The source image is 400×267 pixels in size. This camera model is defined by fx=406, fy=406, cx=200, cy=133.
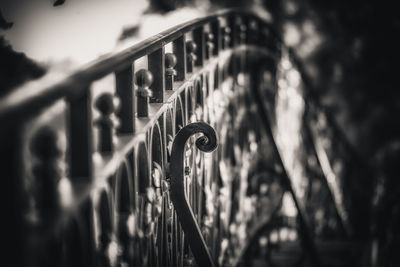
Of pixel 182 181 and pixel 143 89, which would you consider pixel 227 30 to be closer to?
pixel 143 89

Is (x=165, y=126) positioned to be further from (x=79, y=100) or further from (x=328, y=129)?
(x=328, y=129)

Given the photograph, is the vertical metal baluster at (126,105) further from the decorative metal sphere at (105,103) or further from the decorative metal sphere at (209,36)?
the decorative metal sphere at (209,36)

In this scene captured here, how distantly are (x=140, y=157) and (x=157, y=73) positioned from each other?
321 mm

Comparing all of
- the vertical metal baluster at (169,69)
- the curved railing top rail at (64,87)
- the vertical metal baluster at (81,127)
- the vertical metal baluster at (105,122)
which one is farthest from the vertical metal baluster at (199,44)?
the vertical metal baluster at (81,127)

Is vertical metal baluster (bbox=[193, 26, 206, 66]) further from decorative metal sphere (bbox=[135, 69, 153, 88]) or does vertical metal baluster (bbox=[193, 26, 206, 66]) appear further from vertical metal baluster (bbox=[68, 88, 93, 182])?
vertical metal baluster (bbox=[68, 88, 93, 182])

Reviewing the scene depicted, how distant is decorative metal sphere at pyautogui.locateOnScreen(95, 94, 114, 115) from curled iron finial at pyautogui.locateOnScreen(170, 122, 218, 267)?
333mm

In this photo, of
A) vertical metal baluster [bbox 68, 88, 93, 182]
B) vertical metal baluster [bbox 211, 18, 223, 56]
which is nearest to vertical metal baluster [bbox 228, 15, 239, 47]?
vertical metal baluster [bbox 211, 18, 223, 56]

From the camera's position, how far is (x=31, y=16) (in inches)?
93.0

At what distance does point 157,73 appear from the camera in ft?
4.55

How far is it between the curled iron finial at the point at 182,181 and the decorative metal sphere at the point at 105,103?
0.33 meters

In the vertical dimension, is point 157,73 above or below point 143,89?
above

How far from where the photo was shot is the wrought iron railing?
62cm

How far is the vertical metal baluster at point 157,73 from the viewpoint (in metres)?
1.37

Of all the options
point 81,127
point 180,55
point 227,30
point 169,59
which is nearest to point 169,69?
point 169,59
